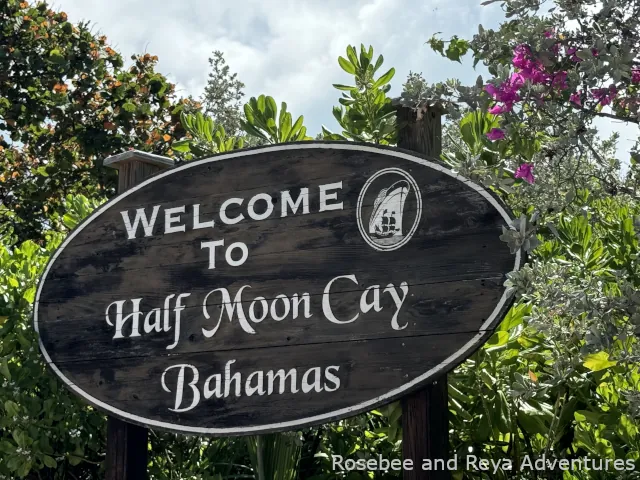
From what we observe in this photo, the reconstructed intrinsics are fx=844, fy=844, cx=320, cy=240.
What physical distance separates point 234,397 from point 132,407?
500mm

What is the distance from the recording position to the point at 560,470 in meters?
3.37

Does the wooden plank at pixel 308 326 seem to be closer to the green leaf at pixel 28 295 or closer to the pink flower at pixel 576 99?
the pink flower at pixel 576 99

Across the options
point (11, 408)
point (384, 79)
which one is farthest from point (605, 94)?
point (11, 408)

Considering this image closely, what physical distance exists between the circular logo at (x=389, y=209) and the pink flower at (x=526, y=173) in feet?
1.89

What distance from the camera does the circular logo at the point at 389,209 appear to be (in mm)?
3020

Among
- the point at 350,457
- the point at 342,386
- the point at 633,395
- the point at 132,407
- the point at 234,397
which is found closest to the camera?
the point at 633,395

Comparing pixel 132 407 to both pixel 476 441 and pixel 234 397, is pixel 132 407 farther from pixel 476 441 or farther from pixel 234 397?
pixel 476 441

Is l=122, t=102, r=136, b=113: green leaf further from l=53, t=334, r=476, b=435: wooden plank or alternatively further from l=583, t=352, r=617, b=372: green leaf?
l=583, t=352, r=617, b=372: green leaf

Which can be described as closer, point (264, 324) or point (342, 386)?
point (342, 386)

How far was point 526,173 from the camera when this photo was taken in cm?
247

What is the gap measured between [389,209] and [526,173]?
0.70 m

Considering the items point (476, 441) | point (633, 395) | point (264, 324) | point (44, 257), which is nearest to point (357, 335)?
point (264, 324)

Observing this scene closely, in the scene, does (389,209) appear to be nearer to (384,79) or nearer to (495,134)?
(495,134)

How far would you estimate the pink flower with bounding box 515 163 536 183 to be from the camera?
8.11 ft
